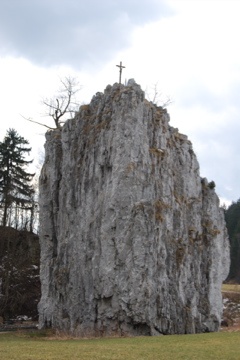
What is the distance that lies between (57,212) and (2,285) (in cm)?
1334

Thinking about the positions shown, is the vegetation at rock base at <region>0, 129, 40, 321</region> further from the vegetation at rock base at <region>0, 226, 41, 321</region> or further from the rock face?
the rock face

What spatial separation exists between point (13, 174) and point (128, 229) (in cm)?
2930

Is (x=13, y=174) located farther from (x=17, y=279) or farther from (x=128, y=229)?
(x=128, y=229)

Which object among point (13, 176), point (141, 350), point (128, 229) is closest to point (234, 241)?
point (13, 176)

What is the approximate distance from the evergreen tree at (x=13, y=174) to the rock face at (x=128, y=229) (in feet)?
63.0

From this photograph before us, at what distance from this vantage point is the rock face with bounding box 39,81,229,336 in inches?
1025

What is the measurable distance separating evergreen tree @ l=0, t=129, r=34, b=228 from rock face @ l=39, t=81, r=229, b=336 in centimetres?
1921

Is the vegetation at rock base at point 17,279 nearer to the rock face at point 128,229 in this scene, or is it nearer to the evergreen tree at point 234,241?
the rock face at point 128,229

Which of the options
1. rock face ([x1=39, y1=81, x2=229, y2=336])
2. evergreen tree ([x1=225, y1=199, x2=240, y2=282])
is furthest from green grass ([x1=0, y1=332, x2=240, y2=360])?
evergreen tree ([x1=225, y1=199, x2=240, y2=282])

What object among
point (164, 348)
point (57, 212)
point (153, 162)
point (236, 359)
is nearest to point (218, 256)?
point (153, 162)

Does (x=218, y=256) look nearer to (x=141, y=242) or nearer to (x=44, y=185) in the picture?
(x=141, y=242)

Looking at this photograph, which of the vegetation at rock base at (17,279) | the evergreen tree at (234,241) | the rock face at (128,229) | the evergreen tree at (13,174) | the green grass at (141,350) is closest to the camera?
the green grass at (141,350)

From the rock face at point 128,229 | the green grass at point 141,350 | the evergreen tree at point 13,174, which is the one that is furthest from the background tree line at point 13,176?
the green grass at point 141,350

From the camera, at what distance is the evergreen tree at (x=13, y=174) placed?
52.0 m
